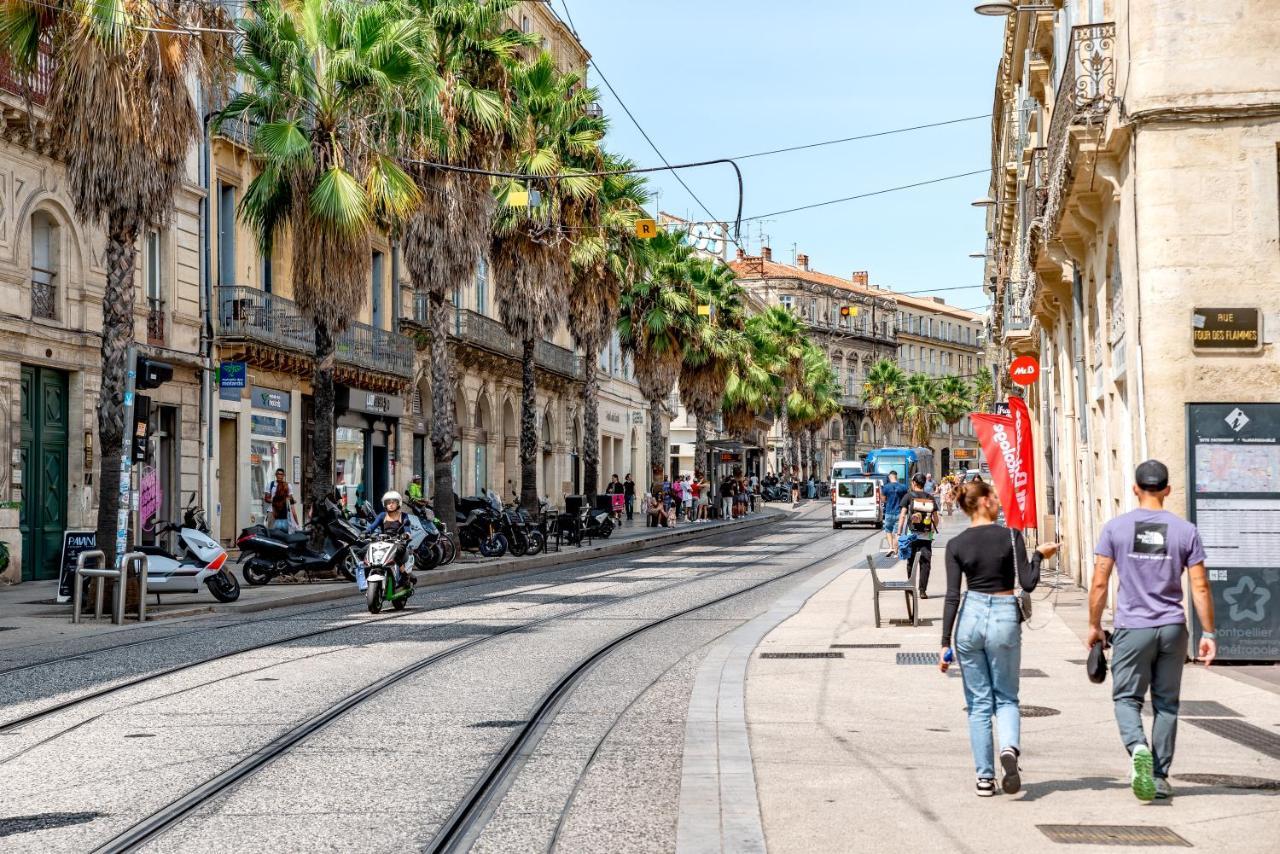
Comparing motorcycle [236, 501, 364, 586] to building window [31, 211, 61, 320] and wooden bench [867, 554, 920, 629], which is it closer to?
building window [31, 211, 61, 320]

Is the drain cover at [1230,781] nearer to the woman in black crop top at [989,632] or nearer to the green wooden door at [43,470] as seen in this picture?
the woman in black crop top at [989,632]

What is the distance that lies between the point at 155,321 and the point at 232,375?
234cm

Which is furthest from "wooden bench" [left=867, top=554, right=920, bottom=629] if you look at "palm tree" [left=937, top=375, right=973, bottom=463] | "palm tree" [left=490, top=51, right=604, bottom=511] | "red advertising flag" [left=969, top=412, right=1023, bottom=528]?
"palm tree" [left=937, top=375, right=973, bottom=463]

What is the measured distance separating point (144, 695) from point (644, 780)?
5030 millimetres

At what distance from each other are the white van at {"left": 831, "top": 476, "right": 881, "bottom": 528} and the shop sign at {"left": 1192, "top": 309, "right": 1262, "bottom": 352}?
4161 centimetres

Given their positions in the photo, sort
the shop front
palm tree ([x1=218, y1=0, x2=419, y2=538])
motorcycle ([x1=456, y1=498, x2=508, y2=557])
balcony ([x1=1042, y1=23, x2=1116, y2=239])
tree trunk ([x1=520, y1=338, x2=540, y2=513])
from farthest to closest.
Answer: the shop front, tree trunk ([x1=520, y1=338, x2=540, y2=513]), motorcycle ([x1=456, y1=498, x2=508, y2=557]), palm tree ([x1=218, y1=0, x2=419, y2=538]), balcony ([x1=1042, y1=23, x2=1116, y2=239])

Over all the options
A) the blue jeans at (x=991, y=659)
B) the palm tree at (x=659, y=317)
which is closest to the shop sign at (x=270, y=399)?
the palm tree at (x=659, y=317)

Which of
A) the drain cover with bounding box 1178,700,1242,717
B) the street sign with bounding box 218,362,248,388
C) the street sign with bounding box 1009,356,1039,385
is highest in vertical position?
the street sign with bounding box 218,362,248,388

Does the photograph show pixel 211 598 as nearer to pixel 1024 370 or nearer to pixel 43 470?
pixel 43 470

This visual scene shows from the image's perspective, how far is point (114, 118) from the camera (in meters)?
19.1

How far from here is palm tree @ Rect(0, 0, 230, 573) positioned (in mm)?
18969

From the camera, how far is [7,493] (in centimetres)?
2497

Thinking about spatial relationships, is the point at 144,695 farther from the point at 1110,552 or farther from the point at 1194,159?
the point at 1194,159

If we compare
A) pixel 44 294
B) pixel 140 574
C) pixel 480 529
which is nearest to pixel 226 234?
pixel 44 294
